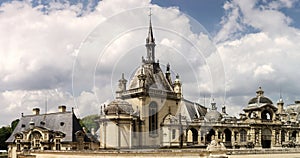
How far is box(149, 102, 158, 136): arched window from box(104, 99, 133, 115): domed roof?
3.79 m

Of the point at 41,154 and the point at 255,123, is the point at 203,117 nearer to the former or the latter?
the point at 255,123

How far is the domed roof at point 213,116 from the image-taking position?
63438 millimetres

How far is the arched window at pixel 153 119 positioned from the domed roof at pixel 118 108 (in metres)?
3.79

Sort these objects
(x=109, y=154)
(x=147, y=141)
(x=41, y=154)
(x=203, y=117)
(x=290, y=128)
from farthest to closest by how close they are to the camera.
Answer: (x=290, y=128) → (x=203, y=117) → (x=147, y=141) → (x=41, y=154) → (x=109, y=154)

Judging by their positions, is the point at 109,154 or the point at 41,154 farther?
the point at 41,154

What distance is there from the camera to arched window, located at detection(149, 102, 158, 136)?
5584 centimetres

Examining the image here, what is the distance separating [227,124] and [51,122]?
24.7m

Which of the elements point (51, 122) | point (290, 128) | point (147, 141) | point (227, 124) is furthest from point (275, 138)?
point (51, 122)

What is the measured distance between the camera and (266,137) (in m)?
68.6

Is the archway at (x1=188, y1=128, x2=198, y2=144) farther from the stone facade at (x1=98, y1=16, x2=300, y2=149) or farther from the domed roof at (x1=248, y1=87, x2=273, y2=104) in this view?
the domed roof at (x1=248, y1=87, x2=273, y2=104)

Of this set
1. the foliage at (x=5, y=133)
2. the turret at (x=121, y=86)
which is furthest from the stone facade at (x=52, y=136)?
the foliage at (x=5, y=133)

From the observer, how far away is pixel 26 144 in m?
57.3

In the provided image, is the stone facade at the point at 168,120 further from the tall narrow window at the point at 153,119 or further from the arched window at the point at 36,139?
the arched window at the point at 36,139

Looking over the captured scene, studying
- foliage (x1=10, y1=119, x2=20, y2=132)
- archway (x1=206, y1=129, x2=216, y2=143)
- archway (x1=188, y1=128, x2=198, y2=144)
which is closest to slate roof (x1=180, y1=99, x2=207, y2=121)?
Result: archway (x1=188, y1=128, x2=198, y2=144)
